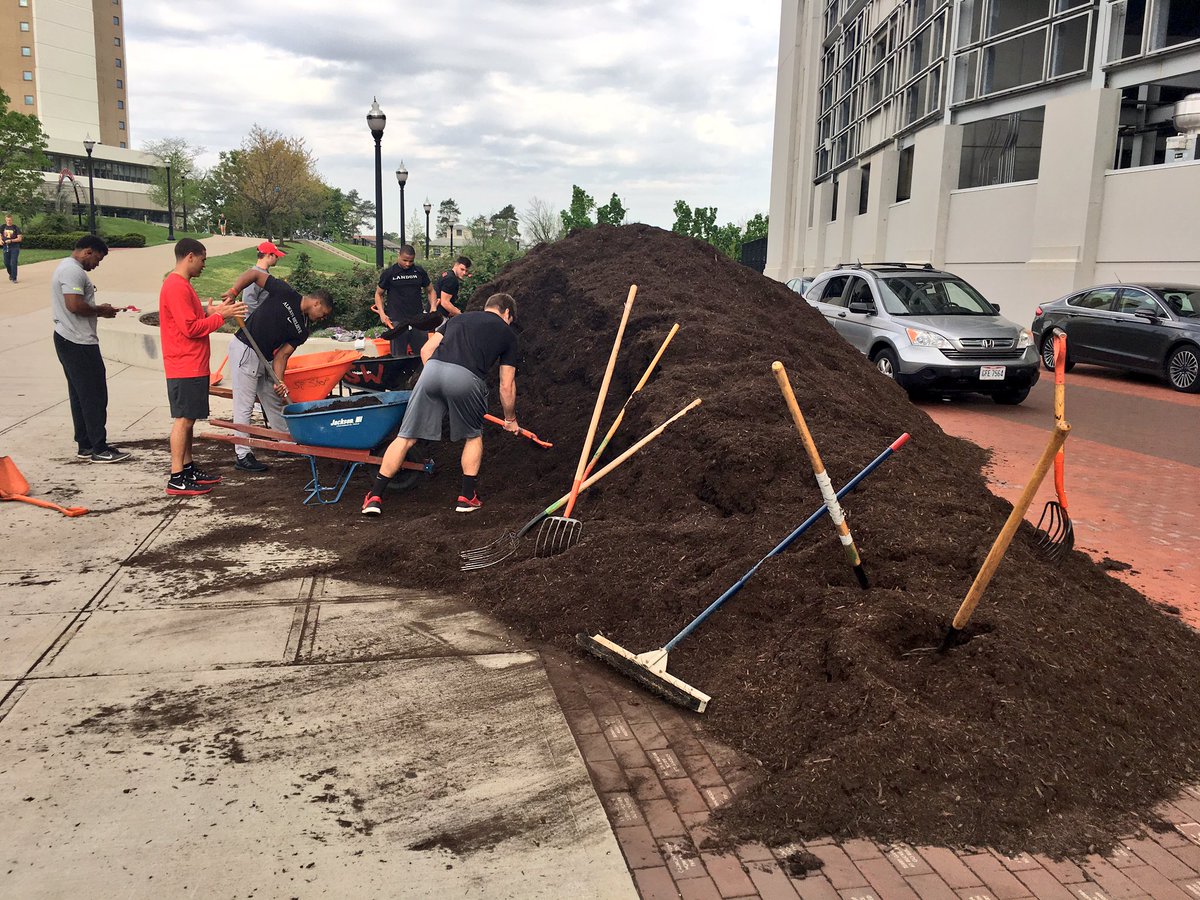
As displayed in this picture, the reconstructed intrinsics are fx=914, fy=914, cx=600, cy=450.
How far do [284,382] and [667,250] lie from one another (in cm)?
438

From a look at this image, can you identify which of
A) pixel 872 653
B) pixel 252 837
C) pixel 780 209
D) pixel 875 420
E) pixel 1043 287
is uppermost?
pixel 780 209

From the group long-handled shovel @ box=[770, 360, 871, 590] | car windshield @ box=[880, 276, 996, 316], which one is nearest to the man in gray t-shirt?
long-handled shovel @ box=[770, 360, 871, 590]

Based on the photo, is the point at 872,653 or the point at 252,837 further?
the point at 872,653

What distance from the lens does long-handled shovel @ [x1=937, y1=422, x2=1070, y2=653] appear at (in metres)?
3.16

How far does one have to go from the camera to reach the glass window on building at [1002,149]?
23.2 meters

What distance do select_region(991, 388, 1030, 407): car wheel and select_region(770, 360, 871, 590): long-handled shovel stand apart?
9520mm

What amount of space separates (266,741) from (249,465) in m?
5.08

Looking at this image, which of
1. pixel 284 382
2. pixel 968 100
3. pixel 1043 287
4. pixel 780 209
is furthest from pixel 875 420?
pixel 780 209

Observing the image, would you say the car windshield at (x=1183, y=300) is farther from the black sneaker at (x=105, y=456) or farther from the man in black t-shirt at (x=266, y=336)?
the black sneaker at (x=105, y=456)

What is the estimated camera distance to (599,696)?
13.1 ft

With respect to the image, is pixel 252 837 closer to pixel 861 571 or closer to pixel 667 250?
pixel 861 571

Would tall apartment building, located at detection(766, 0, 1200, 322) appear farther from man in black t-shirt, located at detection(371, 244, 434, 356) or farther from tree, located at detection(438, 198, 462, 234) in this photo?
tree, located at detection(438, 198, 462, 234)

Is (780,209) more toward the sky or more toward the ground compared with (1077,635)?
more toward the sky

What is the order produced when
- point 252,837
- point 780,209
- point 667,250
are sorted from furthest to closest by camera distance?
point 780,209 → point 667,250 → point 252,837
